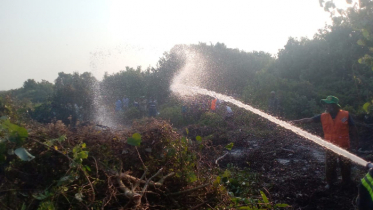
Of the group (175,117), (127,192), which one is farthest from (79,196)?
(175,117)

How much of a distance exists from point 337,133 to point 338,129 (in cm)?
8

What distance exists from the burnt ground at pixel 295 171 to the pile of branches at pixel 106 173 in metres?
2.11

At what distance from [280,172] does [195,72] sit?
1917 cm

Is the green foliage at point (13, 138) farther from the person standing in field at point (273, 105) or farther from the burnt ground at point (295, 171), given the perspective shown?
the person standing in field at point (273, 105)

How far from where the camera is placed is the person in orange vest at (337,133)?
18.0 feet

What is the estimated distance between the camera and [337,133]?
5562 mm

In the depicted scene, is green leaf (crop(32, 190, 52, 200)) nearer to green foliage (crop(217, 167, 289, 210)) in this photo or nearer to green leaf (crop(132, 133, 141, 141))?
green leaf (crop(132, 133, 141, 141))

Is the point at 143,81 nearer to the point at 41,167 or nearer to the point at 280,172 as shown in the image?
the point at 280,172

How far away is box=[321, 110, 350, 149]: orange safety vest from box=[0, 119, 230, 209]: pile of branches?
2.86 meters

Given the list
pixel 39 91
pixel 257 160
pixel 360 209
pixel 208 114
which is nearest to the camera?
pixel 360 209

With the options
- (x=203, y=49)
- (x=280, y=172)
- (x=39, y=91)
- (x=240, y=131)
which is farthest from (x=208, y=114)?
(x=39, y=91)

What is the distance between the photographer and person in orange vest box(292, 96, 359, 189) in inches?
216

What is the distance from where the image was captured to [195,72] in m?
25.4

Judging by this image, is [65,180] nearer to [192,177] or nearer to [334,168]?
[192,177]
